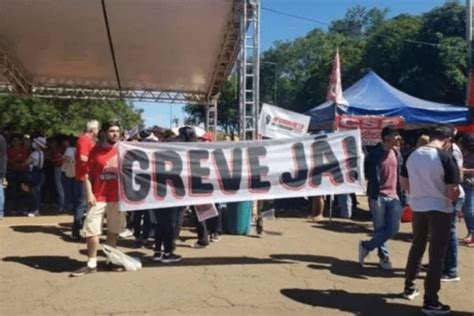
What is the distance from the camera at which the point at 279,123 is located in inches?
410

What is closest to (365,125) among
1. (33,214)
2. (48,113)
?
(33,214)

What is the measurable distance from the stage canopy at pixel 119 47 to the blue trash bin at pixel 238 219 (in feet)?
11.4

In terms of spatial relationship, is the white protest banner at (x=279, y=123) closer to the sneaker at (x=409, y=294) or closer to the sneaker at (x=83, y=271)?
the sneaker at (x=83, y=271)

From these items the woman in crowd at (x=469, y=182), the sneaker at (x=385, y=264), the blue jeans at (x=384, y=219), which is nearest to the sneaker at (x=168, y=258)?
the blue jeans at (x=384, y=219)

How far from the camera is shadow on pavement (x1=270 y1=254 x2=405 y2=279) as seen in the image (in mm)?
7125

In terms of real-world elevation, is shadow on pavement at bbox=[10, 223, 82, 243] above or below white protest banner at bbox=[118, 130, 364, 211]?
below

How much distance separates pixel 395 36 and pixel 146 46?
32210 millimetres

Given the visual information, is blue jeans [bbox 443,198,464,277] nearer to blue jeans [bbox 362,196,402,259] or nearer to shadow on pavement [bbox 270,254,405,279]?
shadow on pavement [bbox 270,254,405,279]

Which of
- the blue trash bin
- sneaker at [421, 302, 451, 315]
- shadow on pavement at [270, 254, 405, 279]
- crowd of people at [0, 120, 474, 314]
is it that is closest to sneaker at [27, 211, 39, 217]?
crowd of people at [0, 120, 474, 314]

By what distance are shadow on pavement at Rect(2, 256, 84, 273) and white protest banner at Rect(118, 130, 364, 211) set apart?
1.12 meters

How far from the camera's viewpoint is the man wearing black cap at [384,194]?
7.16m

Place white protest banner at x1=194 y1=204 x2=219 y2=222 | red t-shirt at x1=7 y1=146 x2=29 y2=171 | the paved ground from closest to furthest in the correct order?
the paved ground < white protest banner at x1=194 y1=204 x2=219 y2=222 < red t-shirt at x1=7 y1=146 x2=29 y2=171

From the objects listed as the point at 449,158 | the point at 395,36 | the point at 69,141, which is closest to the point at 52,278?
the point at 449,158

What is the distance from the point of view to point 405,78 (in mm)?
37062
